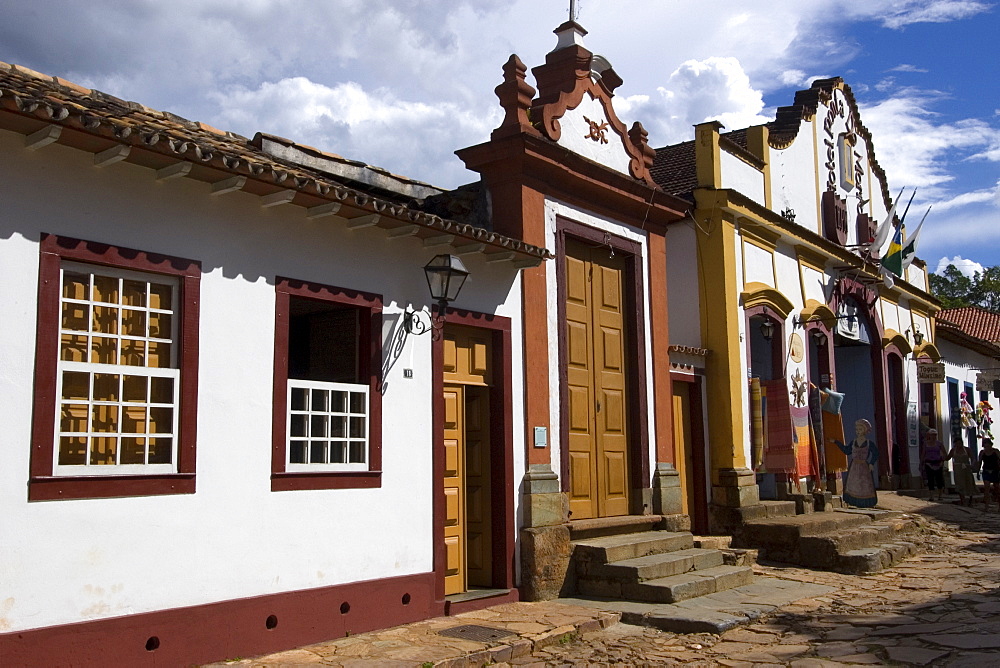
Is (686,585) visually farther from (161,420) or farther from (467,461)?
(161,420)

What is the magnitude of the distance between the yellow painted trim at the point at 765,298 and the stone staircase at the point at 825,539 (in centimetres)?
288

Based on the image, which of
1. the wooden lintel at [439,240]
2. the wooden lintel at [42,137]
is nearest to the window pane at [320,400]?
the wooden lintel at [439,240]

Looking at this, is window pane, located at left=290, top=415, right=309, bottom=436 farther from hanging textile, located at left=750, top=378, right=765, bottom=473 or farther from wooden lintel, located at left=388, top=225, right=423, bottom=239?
hanging textile, located at left=750, top=378, right=765, bottom=473

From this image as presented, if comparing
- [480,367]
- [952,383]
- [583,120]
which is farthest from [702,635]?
[952,383]

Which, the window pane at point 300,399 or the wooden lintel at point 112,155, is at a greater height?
the wooden lintel at point 112,155

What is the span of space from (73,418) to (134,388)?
1.51 feet

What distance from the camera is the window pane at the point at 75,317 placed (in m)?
6.14

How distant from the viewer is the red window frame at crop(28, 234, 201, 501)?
18.9 ft

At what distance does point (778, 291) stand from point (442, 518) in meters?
8.00

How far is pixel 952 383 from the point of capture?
24.4 meters

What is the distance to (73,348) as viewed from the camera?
6188mm

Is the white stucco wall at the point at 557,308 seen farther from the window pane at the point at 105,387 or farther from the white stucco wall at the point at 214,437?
the window pane at the point at 105,387

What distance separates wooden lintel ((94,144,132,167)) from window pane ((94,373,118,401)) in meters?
1.37

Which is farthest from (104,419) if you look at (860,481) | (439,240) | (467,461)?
(860,481)
